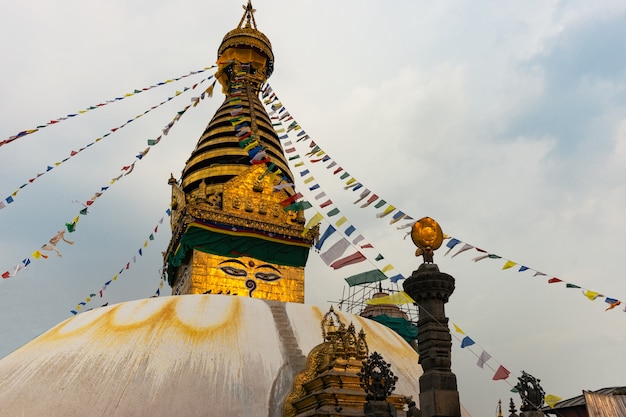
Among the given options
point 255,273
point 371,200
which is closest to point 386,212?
point 371,200

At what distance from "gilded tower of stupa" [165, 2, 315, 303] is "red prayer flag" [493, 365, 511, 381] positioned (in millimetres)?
9003

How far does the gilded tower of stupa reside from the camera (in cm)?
1978

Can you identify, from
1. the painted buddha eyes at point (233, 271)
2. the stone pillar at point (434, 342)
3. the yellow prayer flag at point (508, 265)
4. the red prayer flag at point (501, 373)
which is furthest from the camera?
the painted buddha eyes at point (233, 271)

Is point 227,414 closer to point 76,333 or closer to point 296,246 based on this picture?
point 76,333

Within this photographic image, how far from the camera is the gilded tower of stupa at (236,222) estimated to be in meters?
19.8

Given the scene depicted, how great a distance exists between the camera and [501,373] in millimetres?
9203

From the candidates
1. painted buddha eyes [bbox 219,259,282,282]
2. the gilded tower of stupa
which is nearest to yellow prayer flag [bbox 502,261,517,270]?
the gilded tower of stupa

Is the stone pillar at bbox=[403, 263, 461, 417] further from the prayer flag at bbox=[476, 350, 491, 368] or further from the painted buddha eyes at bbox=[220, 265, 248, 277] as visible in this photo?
the painted buddha eyes at bbox=[220, 265, 248, 277]

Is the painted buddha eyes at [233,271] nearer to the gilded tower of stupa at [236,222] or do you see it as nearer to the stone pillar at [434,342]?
the gilded tower of stupa at [236,222]

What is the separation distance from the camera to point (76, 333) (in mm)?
12523

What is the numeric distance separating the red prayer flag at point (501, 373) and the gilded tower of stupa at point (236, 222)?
900cm

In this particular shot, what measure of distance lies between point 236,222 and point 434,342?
13.9m

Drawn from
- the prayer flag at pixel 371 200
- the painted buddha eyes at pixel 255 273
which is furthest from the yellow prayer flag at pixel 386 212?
the painted buddha eyes at pixel 255 273

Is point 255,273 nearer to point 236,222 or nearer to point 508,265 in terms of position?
point 236,222
